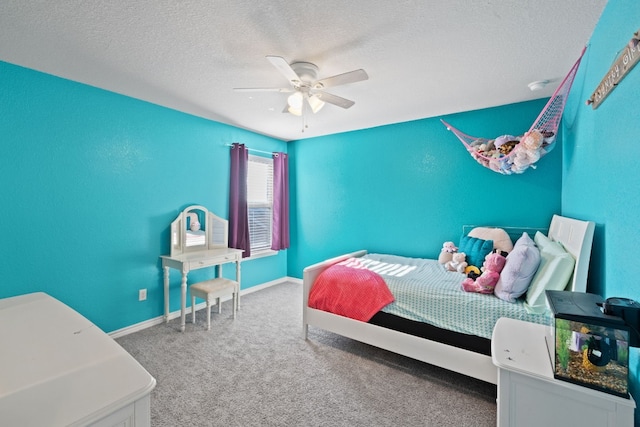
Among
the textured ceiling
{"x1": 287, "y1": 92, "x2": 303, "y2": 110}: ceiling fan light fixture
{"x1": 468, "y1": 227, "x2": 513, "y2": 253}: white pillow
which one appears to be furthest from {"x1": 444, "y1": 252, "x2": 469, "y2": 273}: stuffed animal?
{"x1": 287, "y1": 92, "x2": 303, "y2": 110}: ceiling fan light fixture

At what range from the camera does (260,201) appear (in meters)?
4.27

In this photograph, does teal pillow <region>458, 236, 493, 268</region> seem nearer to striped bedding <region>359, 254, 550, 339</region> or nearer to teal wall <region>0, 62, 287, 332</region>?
striped bedding <region>359, 254, 550, 339</region>

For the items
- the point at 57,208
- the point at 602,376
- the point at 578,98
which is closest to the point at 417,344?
the point at 602,376

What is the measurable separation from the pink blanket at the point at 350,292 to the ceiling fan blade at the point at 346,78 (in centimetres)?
164

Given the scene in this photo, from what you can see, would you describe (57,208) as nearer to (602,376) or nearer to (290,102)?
(290,102)

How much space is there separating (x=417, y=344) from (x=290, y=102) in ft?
7.22

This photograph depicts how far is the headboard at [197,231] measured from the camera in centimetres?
315

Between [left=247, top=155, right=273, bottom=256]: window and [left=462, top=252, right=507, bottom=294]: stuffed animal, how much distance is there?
2910 millimetres

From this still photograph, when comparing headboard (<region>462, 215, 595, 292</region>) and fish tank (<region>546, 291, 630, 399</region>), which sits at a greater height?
headboard (<region>462, 215, 595, 292</region>)

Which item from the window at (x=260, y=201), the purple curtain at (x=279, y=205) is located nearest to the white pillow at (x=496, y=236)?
the purple curtain at (x=279, y=205)

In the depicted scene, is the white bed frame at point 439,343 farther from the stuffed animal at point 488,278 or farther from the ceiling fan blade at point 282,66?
the ceiling fan blade at point 282,66

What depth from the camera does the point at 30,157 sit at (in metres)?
2.24

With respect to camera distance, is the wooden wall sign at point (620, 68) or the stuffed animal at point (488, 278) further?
the stuffed animal at point (488, 278)

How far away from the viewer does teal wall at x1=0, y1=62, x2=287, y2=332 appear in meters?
2.19
